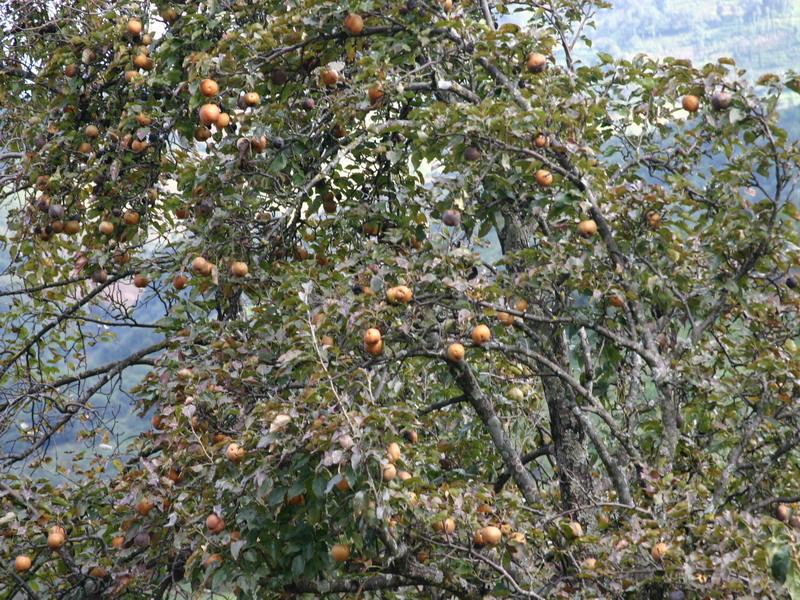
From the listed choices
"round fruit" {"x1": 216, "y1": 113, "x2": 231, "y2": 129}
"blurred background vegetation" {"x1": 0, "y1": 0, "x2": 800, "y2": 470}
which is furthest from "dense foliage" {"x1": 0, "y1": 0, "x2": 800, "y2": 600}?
"blurred background vegetation" {"x1": 0, "y1": 0, "x2": 800, "y2": 470}

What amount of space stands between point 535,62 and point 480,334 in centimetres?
144

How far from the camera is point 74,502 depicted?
17.3ft

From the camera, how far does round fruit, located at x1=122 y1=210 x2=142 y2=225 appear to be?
5926mm

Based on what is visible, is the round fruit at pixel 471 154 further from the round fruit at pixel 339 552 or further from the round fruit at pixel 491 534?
the round fruit at pixel 339 552

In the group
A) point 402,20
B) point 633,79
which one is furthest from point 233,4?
point 633,79

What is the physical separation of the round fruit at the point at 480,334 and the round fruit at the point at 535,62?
1.38 m

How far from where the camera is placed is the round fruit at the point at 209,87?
16.0 ft

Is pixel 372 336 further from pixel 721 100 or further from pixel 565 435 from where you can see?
pixel 565 435

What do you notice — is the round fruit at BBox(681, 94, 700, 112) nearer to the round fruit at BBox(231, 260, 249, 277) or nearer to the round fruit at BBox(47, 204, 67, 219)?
the round fruit at BBox(231, 260, 249, 277)

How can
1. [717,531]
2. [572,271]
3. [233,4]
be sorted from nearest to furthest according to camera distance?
[717,531] → [572,271] → [233,4]

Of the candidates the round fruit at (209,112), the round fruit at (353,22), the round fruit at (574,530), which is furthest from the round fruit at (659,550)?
the round fruit at (209,112)

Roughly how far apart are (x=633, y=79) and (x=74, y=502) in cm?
385

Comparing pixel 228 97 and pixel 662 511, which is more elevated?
pixel 228 97

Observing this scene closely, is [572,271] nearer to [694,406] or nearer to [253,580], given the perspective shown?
[694,406]
